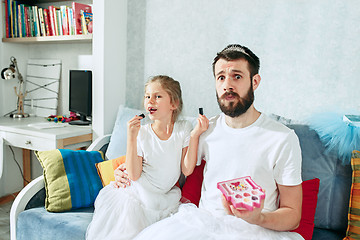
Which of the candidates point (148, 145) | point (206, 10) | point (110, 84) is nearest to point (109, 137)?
point (110, 84)

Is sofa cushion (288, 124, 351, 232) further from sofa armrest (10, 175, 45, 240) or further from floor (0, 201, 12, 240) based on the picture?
floor (0, 201, 12, 240)

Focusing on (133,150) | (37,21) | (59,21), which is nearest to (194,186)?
(133,150)

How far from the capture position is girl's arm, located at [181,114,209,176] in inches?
54.3

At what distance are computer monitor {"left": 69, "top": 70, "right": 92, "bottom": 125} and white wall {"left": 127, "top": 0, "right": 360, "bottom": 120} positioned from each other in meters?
0.49

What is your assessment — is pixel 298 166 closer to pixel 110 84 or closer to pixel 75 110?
pixel 110 84

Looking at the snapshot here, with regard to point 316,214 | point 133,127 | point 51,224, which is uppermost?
point 133,127

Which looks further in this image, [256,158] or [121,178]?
[121,178]

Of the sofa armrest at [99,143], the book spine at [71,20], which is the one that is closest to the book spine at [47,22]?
the book spine at [71,20]

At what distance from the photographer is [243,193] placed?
1.01 m

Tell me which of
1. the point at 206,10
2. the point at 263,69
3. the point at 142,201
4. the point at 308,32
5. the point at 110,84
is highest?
the point at 206,10

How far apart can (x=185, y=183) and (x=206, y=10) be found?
112 cm

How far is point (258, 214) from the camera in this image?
3.36 ft

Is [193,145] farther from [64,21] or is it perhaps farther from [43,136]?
[64,21]

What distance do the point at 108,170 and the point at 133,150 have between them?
386 millimetres
